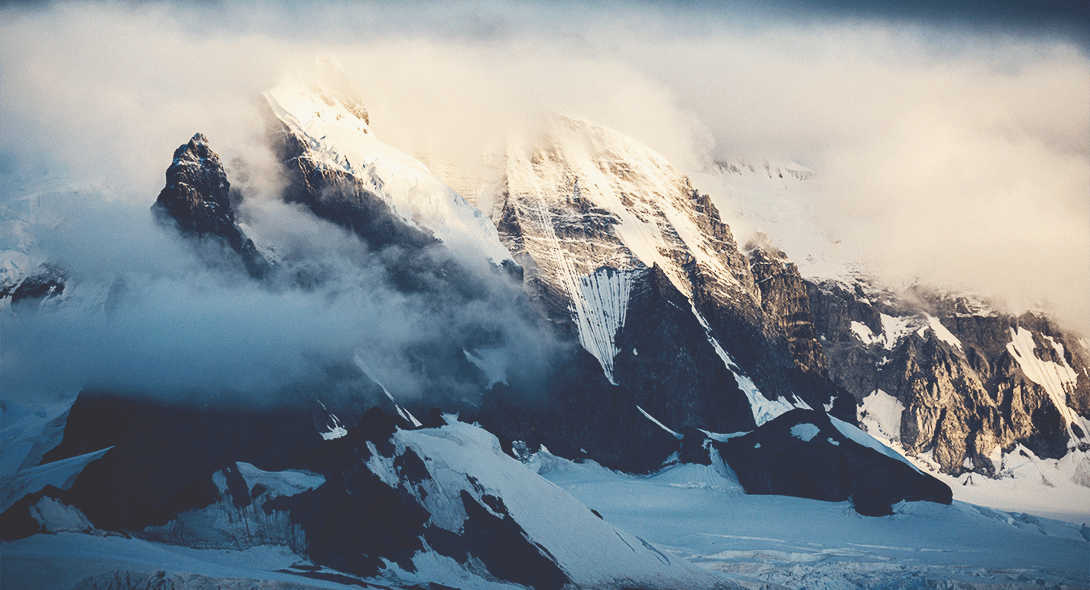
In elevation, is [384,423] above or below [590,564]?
above

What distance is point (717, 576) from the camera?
17338cm

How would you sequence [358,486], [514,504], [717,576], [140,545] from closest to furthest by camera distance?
1. [140,545]
2. [358,486]
3. [514,504]
4. [717,576]

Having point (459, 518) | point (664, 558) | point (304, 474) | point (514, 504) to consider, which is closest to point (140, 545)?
point (304, 474)

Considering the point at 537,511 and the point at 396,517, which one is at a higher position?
the point at 537,511

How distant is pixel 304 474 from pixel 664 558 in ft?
167

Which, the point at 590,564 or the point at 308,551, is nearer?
the point at 308,551

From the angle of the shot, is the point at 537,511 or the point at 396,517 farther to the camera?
the point at 537,511

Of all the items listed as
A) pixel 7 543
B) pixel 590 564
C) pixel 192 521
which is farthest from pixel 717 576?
pixel 7 543

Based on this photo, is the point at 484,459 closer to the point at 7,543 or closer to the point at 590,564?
the point at 590,564

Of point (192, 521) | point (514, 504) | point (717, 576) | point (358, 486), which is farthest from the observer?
point (717, 576)

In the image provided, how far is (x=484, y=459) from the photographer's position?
551ft

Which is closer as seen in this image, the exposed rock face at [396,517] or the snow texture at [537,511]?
the exposed rock face at [396,517]

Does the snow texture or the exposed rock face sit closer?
the exposed rock face

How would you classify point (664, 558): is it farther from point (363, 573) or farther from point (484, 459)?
point (363, 573)
